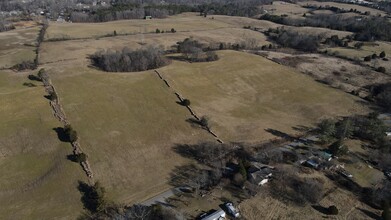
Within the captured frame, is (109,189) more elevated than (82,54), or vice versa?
(82,54)

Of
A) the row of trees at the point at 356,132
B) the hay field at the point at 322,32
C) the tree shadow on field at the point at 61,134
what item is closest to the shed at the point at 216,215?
the row of trees at the point at 356,132

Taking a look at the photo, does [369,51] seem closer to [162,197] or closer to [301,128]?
[301,128]

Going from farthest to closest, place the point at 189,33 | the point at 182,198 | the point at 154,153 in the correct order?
the point at 189,33 → the point at 154,153 → the point at 182,198

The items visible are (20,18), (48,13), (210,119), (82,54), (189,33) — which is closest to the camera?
(210,119)

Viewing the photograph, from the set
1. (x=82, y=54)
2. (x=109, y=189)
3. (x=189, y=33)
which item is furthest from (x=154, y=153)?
(x=189, y=33)

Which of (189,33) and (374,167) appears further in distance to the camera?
(189,33)

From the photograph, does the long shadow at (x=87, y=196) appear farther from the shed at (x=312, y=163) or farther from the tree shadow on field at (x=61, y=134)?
the shed at (x=312, y=163)

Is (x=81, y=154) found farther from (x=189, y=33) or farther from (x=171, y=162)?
(x=189, y=33)
